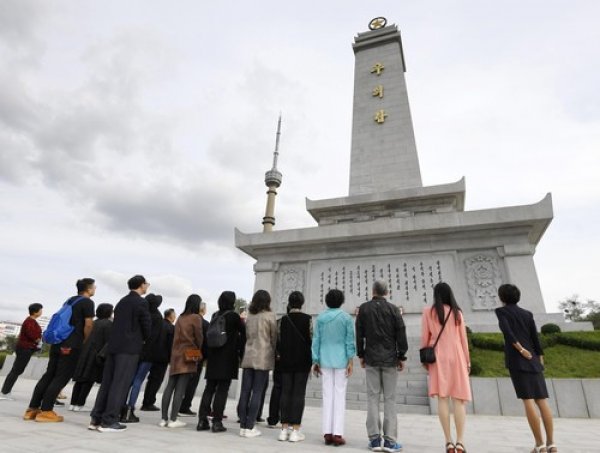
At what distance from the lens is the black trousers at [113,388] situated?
3825 mm

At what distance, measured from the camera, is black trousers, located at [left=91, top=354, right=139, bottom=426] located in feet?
12.5

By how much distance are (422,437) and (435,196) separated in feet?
29.4

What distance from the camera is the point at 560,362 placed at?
270 inches

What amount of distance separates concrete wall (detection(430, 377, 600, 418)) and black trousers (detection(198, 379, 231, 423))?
12.6 ft

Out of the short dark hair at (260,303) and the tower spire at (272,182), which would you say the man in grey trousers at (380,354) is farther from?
the tower spire at (272,182)

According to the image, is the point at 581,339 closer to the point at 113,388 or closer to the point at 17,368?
the point at 113,388

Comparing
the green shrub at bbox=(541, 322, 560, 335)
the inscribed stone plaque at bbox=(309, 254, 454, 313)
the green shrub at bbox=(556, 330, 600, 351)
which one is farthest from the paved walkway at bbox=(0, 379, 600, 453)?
the inscribed stone plaque at bbox=(309, 254, 454, 313)

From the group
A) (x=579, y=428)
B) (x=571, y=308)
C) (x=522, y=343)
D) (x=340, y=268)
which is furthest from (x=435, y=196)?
(x=571, y=308)

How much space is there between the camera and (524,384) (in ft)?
11.3

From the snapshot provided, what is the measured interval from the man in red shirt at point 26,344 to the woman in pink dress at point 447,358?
20.4 feet

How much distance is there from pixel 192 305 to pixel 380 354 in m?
2.53

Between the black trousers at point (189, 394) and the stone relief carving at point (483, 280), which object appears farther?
the stone relief carving at point (483, 280)

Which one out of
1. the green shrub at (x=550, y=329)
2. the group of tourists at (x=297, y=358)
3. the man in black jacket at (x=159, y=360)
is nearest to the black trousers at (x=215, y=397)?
the group of tourists at (x=297, y=358)

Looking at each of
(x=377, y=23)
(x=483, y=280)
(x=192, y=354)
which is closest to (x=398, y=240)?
(x=483, y=280)
